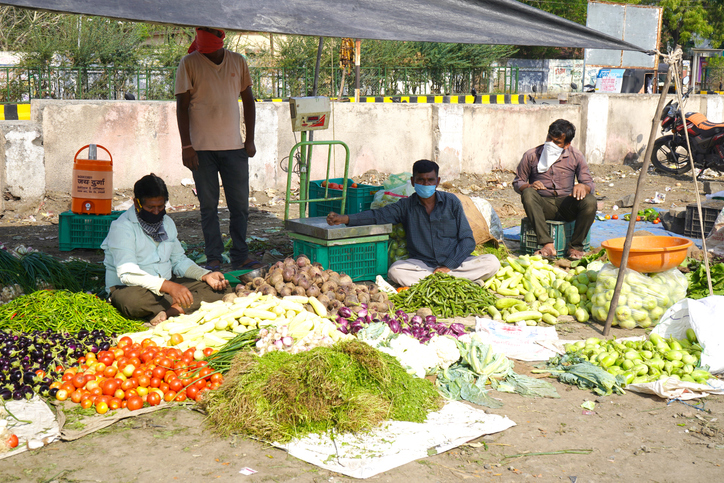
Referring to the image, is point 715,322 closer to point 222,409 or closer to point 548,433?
point 548,433

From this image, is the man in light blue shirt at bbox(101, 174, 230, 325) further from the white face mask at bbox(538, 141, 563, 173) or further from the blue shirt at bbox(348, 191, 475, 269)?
the white face mask at bbox(538, 141, 563, 173)

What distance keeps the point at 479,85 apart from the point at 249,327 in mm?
15941

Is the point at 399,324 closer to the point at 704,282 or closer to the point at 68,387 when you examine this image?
the point at 68,387

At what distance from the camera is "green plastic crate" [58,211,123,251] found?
657 cm

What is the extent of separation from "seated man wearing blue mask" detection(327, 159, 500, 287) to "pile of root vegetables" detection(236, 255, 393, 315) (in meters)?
0.72

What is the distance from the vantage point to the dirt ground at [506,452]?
275cm

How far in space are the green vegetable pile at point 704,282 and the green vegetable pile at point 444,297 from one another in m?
1.60

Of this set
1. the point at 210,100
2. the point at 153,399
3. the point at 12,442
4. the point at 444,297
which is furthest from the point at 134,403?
the point at 210,100

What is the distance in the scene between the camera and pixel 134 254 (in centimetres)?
451

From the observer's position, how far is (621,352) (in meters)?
3.97

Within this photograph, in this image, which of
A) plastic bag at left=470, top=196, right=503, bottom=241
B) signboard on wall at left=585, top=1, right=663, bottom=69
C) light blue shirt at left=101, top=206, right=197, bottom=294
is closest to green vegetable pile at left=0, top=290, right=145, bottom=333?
light blue shirt at left=101, top=206, right=197, bottom=294

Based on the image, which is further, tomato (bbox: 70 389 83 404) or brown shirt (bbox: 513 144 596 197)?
brown shirt (bbox: 513 144 596 197)

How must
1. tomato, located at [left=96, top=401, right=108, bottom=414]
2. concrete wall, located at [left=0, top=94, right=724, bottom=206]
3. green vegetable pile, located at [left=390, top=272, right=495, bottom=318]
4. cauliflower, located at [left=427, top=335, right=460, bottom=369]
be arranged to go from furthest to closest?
concrete wall, located at [left=0, top=94, right=724, bottom=206]
green vegetable pile, located at [left=390, top=272, right=495, bottom=318]
cauliflower, located at [left=427, top=335, right=460, bottom=369]
tomato, located at [left=96, top=401, right=108, bottom=414]

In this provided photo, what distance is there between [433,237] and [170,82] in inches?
286
